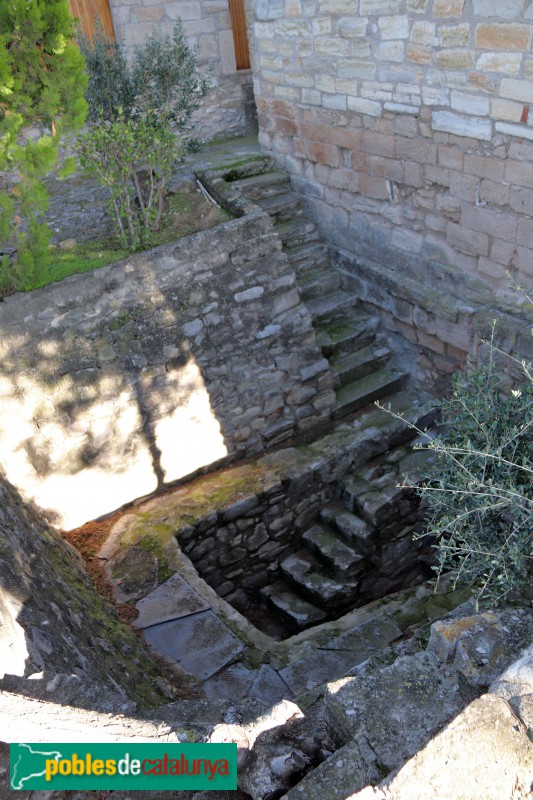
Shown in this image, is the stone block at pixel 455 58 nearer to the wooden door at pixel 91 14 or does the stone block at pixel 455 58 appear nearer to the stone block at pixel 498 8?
the stone block at pixel 498 8

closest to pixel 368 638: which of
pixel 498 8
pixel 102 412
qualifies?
pixel 102 412

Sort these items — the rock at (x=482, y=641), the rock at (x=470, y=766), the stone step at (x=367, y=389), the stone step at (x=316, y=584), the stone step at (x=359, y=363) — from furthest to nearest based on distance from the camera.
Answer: the stone step at (x=359, y=363) → the stone step at (x=367, y=389) → the stone step at (x=316, y=584) → the rock at (x=482, y=641) → the rock at (x=470, y=766)

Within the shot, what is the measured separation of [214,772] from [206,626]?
1.88 metres

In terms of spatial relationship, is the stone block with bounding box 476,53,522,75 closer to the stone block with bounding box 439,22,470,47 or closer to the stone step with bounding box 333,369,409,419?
the stone block with bounding box 439,22,470,47

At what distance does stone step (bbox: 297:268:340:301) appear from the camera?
6.09 metres

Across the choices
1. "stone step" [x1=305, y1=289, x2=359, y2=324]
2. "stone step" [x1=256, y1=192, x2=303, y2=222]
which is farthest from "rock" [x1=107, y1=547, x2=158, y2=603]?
"stone step" [x1=256, y1=192, x2=303, y2=222]

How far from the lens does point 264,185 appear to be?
645 centimetres

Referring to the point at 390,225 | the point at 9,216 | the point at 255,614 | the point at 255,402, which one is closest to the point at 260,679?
the point at 255,614

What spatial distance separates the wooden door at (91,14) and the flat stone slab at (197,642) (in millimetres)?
6033

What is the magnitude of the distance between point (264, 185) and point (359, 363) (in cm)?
Answer: 210

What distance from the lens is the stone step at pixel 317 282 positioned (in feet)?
20.0

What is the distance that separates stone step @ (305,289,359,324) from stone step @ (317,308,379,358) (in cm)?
6

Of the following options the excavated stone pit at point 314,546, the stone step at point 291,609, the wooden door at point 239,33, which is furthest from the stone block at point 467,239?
the wooden door at point 239,33

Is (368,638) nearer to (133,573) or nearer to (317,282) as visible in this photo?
(133,573)
